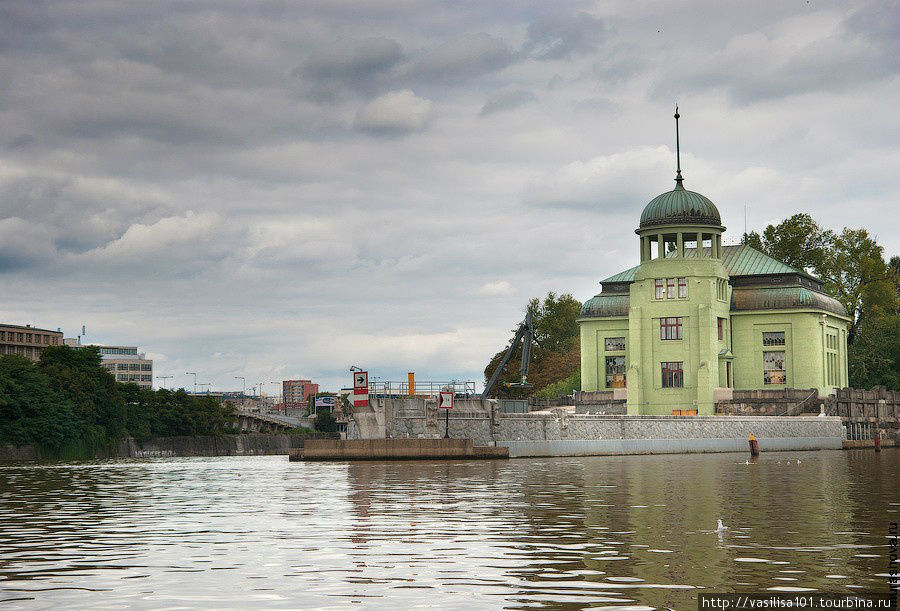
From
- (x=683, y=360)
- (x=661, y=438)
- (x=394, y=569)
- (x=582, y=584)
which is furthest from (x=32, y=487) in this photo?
(x=683, y=360)

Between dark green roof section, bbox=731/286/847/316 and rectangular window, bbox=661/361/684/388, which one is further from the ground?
dark green roof section, bbox=731/286/847/316

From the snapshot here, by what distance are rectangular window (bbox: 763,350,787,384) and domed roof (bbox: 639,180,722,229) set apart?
543 inches

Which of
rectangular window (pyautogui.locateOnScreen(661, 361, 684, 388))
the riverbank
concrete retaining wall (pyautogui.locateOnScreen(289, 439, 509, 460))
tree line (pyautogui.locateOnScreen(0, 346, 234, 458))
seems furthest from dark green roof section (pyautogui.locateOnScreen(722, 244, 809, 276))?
tree line (pyautogui.locateOnScreen(0, 346, 234, 458))

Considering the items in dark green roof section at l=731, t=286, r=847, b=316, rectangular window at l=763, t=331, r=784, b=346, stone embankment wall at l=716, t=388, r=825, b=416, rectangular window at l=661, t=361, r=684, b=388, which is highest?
dark green roof section at l=731, t=286, r=847, b=316

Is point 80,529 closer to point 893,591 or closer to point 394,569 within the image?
point 394,569

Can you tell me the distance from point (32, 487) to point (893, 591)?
39.7 m

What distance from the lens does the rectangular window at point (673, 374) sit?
384 ft

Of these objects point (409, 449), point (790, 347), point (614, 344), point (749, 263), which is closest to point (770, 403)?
point (790, 347)

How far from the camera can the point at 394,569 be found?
20.9m

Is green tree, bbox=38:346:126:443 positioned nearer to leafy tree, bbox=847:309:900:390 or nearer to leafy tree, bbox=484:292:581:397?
leafy tree, bbox=484:292:581:397

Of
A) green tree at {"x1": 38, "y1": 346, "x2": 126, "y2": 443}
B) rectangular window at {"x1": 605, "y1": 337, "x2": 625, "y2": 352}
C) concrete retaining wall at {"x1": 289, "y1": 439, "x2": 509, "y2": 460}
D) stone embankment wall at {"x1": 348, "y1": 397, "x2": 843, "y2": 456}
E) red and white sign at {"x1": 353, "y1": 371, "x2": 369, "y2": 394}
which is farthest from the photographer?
rectangular window at {"x1": 605, "y1": 337, "x2": 625, "y2": 352}

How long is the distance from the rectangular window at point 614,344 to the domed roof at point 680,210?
44.0 ft

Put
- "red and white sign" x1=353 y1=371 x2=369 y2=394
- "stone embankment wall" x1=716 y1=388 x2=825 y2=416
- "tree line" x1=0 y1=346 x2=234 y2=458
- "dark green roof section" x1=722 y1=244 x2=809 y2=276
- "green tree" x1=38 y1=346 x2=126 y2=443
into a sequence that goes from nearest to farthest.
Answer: "red and white sign" x1=353 y1=371 x2=369 y2=394, "tree line" x1=0 y1=346 x2=234 y2=458, "stone embankment wall" x1=716 y1=388 x2=825 y2=416, "green tree" x1=38 y1=346 x2=126 y2=443, "dark green roof section" x1=722 y1=244 x2=809 y2=276

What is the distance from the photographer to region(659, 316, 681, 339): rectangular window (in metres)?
117
